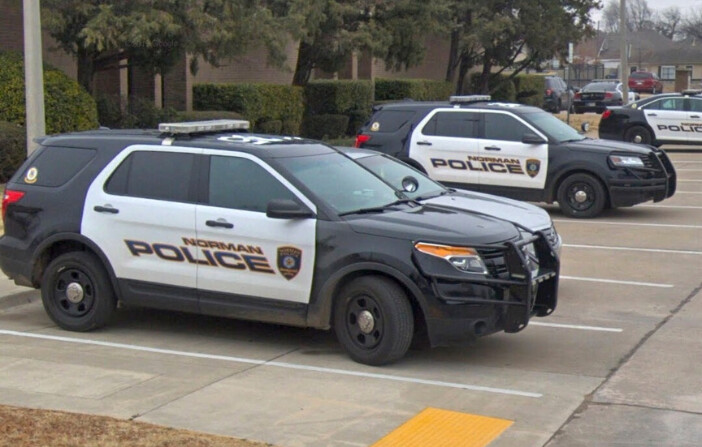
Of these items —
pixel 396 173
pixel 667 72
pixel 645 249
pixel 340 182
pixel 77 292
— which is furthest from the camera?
pixel 667 72

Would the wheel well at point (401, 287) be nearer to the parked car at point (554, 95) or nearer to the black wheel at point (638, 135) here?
the black wheel at point (638, 135)

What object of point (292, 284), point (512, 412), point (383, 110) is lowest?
point (512, 412)

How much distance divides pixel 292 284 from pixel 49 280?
2.32 metres

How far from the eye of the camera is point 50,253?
366 inches

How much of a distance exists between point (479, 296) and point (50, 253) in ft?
12.7

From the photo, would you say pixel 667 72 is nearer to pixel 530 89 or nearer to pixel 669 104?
pixel 530 89

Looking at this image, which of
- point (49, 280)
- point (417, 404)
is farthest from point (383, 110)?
point (417, 404)

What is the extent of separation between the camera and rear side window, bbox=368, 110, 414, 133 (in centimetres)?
1733

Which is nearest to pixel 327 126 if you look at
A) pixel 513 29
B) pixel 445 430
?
pixel 513 29

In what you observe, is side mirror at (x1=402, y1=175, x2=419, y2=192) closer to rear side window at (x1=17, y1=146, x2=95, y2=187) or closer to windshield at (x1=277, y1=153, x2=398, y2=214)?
windshield at (x1=277, y1=153, x2=398, y2=214)

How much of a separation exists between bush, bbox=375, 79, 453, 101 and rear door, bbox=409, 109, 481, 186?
18209 mm

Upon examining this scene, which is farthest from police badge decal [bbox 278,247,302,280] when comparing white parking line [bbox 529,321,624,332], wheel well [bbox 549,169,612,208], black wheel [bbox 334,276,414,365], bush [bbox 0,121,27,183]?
bush [bbox 0,121,27,183]

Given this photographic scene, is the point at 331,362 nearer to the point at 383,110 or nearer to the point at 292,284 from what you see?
the point at 292,284

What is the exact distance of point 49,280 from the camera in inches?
359
